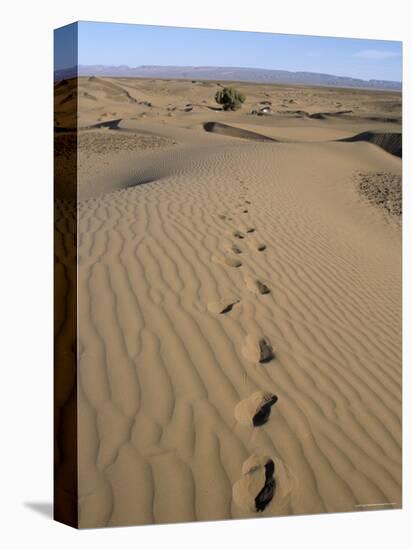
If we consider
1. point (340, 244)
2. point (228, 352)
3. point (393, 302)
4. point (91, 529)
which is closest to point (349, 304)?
point (393, 302)

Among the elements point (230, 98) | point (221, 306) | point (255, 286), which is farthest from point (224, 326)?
point (230, 98)

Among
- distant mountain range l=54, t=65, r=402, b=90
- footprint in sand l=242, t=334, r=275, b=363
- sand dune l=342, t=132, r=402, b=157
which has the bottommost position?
footprint in sand l=242, t=334, r=275, b=363

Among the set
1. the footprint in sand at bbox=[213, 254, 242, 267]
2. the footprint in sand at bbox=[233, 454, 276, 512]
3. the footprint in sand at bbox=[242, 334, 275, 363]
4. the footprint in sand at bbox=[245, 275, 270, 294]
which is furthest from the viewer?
the footprint in sand at bbox=[213, 254, 242, 267]

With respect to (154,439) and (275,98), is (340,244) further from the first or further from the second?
(154,439)

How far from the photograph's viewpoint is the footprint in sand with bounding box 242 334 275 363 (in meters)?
6.29

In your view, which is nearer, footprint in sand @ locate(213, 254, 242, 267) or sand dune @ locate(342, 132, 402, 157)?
footprint in sand @ locate(213, 254, 242, 267)

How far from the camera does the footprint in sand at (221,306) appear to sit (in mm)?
6387

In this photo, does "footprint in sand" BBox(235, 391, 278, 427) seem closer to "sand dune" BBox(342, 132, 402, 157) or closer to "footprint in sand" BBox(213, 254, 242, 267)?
"footprint in sand" BBox(213, 254, 242, 267)

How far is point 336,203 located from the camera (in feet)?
28.0

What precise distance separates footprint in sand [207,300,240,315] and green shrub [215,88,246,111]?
155 centimetres

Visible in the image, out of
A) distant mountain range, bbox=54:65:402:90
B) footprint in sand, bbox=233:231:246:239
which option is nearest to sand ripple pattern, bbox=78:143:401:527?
footprint in sand, bbox=233:231:246:239

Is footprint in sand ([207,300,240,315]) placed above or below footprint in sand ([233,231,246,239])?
below

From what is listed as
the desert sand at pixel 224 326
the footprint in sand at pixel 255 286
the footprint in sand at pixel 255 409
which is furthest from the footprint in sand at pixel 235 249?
the footprint in sand at pixel 255 409

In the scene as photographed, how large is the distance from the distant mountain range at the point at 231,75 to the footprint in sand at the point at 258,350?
192 centimetres
